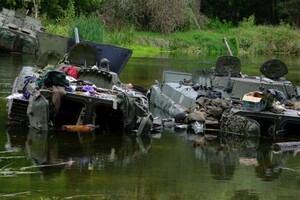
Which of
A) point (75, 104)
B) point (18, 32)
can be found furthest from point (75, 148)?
point (18, 32)

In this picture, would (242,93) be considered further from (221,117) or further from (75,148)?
(75,148)

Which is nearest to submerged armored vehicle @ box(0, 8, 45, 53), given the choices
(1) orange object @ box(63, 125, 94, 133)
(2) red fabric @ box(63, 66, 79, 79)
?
(2) red fabric @ box(63, 66, 79, 79)

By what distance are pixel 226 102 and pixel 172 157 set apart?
417 centimetres

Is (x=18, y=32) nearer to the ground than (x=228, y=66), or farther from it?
farther from it

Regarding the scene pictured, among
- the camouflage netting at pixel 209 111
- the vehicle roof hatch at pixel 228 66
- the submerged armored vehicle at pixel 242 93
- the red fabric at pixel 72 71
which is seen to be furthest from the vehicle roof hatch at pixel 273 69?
the red fabric at pixel 72 71

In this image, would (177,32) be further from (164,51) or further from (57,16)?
(57,16)

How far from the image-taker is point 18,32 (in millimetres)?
37531

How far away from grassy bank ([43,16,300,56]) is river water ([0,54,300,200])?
77.3 ft

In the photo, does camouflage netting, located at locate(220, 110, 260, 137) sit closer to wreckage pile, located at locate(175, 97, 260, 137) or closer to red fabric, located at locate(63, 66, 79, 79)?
wreckage pile, located at locate(175, 97, 260, 137)

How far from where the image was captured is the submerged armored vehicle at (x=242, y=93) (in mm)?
16562

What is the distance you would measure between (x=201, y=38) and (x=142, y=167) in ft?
141

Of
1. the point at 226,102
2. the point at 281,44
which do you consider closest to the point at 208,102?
the point at 226,102

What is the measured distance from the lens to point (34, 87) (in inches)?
626

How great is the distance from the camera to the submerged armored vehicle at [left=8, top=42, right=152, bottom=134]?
15.2m
